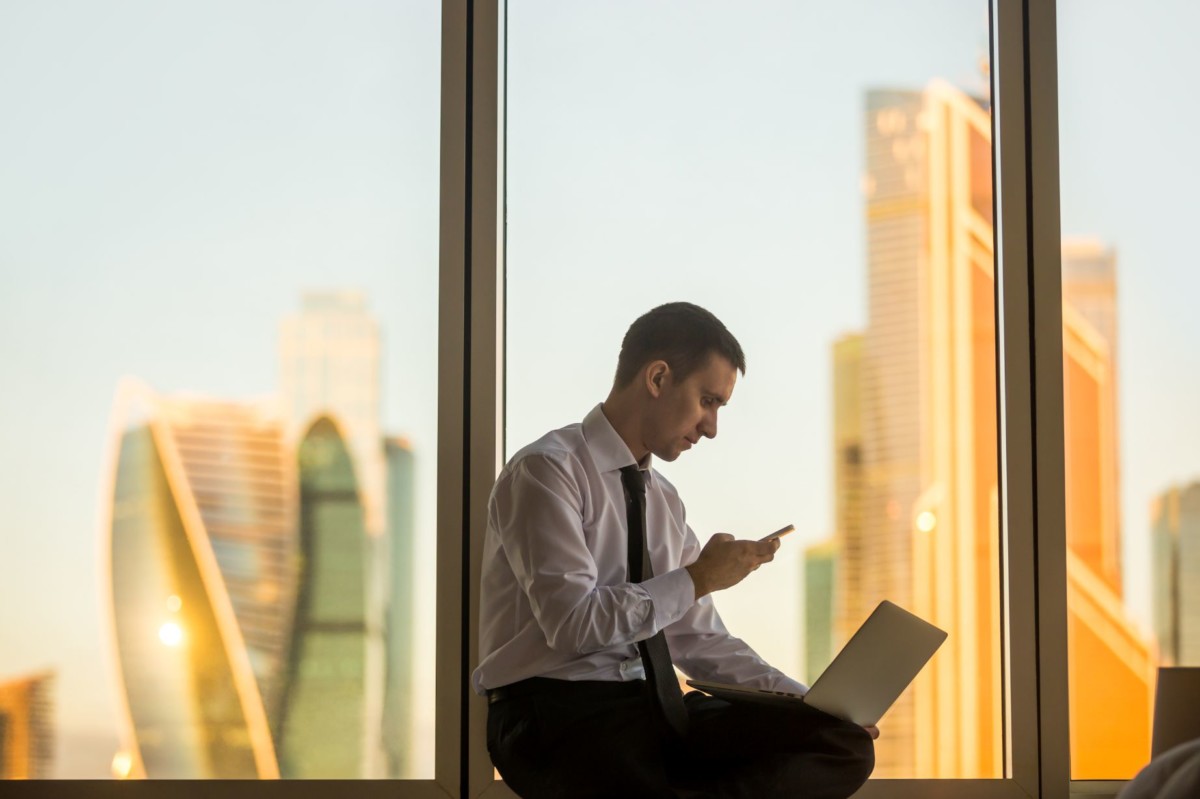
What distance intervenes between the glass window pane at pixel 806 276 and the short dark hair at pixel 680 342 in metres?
0.56

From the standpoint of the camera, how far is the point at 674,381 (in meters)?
2.21

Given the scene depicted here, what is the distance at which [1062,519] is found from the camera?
2695 mm

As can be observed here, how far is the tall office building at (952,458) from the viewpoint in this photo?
107 inches

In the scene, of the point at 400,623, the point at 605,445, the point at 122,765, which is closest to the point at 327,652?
the point at 400,623

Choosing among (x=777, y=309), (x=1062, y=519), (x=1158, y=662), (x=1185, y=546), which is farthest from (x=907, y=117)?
(x=1158, y=662)

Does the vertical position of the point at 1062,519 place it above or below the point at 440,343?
below

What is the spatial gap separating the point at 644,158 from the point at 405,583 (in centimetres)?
119

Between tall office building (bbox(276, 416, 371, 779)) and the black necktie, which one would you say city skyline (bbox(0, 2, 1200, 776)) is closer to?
tall office building (bbox(276, 416, 371, 779))

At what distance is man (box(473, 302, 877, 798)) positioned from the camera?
1923 millimetres

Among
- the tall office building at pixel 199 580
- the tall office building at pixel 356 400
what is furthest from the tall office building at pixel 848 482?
the tall office building at pixel 199 580

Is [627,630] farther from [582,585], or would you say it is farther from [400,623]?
[400,623]

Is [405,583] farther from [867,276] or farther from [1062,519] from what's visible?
[1062,519]

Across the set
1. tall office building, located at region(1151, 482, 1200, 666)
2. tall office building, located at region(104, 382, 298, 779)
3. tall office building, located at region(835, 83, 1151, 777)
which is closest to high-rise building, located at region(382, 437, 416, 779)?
tall office building, located at region(104, 382, 298, 779)

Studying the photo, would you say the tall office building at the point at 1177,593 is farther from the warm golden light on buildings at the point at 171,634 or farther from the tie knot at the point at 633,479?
the warm golden light on buildings at the point at 171,634
